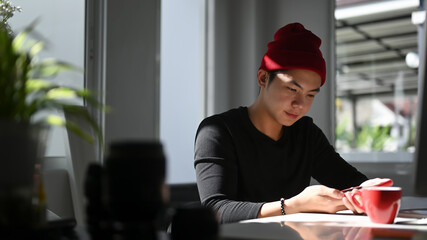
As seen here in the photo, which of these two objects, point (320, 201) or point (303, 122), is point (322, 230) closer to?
point (320, 201)

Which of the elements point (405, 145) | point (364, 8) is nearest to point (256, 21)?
point (364, 8)

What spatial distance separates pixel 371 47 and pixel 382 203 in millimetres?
2654

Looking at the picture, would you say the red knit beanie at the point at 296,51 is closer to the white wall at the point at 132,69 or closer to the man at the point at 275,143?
the man at the point at 275,143

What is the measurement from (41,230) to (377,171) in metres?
2.91

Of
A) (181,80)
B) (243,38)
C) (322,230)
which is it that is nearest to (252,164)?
(322,230)

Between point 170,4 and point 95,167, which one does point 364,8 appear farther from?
point 95,167

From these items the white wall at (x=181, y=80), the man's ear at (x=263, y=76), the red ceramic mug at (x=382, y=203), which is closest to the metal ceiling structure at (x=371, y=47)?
the white wall at (x=181, y=80)

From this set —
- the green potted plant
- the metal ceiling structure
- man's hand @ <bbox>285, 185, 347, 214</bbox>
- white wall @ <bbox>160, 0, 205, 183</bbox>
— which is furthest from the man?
the metal ceiling structure

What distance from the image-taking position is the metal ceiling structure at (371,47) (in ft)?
10.8

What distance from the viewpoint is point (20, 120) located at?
61cm

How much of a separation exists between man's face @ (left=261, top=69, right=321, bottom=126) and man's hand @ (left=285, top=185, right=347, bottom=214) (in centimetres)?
52

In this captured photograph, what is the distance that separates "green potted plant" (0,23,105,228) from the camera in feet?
1.93

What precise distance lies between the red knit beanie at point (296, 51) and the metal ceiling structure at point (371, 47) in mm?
1781

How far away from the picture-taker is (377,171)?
3.18 m
